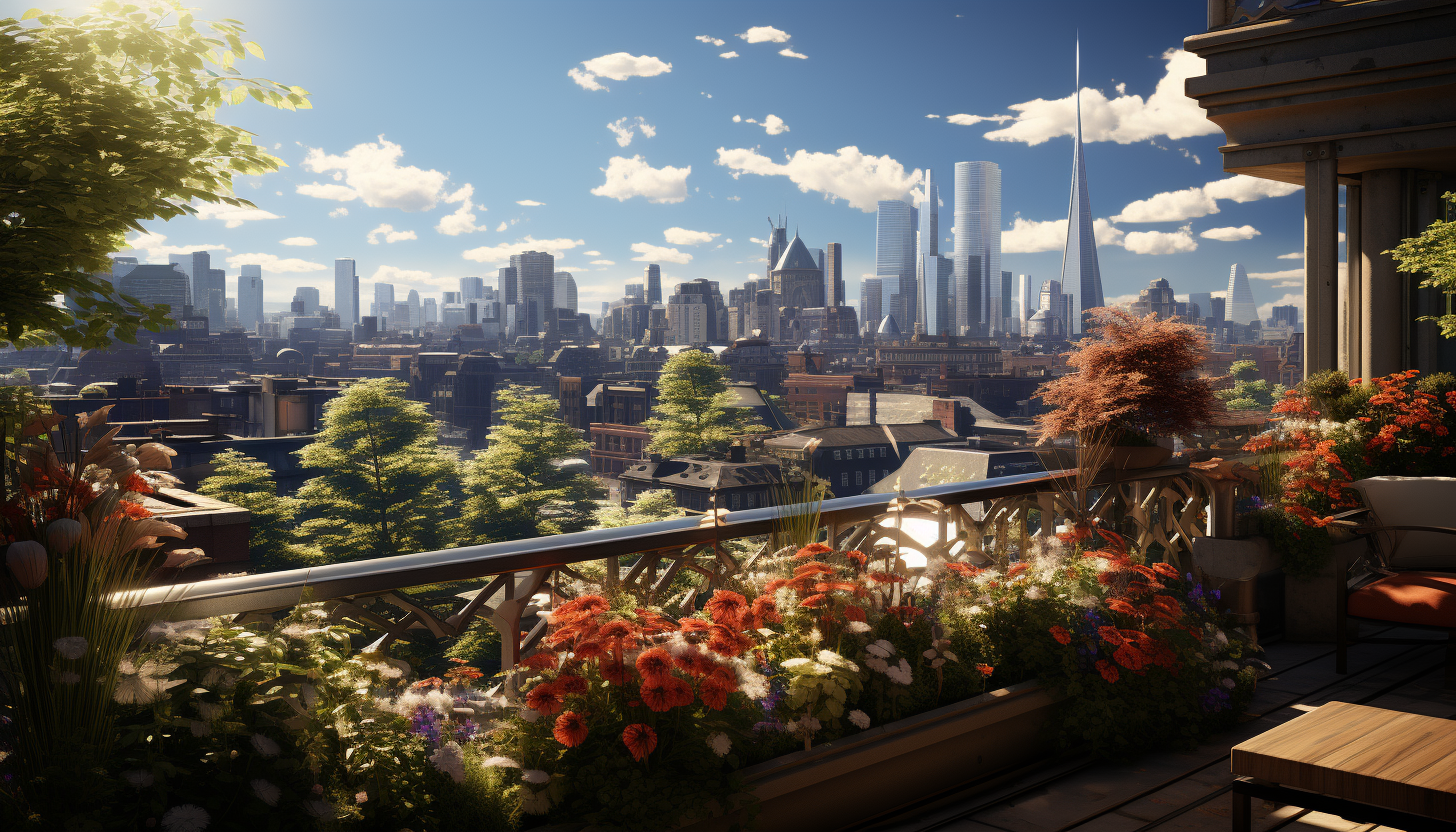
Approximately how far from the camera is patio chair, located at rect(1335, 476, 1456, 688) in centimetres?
331

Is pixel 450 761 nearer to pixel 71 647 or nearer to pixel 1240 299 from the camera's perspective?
pixel 71 647

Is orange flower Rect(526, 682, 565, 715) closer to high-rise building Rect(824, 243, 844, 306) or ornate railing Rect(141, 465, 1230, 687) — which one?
ornate railing Rect(141, 465, 1230, 687)

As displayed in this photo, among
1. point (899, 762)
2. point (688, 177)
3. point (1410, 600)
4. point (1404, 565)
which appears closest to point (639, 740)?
point (899, 762)

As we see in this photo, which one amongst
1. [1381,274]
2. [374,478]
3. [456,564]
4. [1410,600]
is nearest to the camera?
[456,564]

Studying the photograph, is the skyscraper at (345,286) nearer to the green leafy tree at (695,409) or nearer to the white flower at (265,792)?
the green leafy tree at (695,409)

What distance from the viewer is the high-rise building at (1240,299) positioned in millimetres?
78806

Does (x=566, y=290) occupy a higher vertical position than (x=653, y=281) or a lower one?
lower

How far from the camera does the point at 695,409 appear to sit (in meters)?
42.2

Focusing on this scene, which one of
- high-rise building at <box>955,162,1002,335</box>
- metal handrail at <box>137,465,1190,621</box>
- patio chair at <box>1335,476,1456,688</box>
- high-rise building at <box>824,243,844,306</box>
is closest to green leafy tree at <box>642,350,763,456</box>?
patio chair at <box>1335,476,1456,688</box>

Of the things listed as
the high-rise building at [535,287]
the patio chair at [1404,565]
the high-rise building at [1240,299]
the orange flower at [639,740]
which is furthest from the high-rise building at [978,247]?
the orange flower at [639,740]

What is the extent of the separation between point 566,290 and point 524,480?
4501 inches

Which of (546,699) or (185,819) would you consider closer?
(185,819)

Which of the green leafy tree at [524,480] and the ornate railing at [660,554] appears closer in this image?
the ornate railing at [660,554]

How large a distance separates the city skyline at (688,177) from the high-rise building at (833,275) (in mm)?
2893
